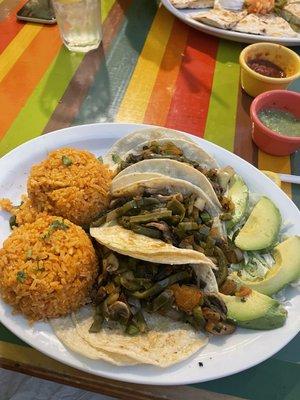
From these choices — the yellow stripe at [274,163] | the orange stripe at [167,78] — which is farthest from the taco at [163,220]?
the orange stripe at [167,78]

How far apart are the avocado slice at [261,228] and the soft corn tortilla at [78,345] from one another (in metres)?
0.71

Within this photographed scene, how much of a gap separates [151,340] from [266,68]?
2004 mm

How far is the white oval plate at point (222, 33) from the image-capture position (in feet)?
10.1

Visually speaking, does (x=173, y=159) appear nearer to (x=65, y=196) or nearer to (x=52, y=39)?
(x=65, y=196)

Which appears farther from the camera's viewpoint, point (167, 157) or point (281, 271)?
point (167, 157)

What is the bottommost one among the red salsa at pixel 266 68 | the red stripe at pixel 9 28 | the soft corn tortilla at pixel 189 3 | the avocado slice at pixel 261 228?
the avocado slice at pixel 261 228

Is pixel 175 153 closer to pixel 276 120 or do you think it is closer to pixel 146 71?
pixel 276 120

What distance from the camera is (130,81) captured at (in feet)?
9.66

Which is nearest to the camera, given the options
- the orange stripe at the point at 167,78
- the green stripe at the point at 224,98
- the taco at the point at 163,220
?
the taco at the point at 163,220

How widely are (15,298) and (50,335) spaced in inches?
7.5

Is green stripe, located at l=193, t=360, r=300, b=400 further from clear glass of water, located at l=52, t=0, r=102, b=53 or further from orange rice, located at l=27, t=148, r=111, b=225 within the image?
clear glass of water, located at l=52, t=0, r=102, b=53

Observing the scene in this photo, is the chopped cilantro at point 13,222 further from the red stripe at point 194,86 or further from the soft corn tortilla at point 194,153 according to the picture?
the red stripe at point 194,86

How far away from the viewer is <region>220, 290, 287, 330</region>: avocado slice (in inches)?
63.7

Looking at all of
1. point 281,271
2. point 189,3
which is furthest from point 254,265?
point 189,3
